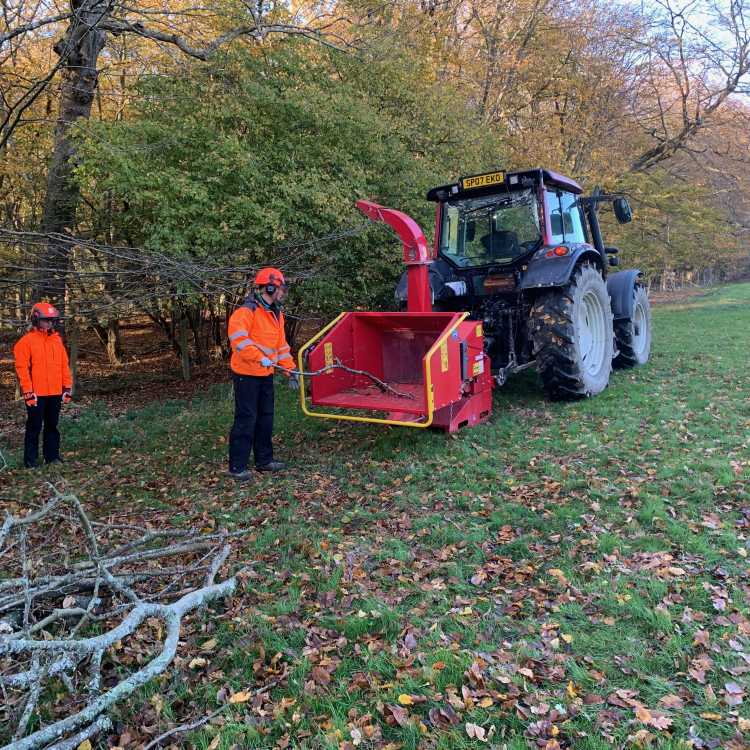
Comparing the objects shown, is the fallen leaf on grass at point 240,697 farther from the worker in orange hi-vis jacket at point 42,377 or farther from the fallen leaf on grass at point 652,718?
the worker in orange hi-vis jacket at point 42,377

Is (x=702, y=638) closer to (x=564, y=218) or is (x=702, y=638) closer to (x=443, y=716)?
(x=443, y=716)

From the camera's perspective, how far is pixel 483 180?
6.79 meters

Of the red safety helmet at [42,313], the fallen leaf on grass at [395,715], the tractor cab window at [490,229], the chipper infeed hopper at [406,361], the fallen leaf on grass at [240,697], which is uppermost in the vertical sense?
the tractor cab window at [490,229]

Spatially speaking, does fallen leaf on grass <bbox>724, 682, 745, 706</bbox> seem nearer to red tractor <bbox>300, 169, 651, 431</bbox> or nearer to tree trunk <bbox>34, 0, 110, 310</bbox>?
red tractor <bbox>300, 169, 651, 431</bbox>

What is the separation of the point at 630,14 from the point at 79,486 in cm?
1738

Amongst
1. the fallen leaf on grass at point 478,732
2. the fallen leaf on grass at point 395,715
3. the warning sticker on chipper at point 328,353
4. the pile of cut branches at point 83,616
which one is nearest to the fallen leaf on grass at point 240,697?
the pile of cut branches at point 83,616

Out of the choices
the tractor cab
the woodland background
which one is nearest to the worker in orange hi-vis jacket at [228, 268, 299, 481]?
the woodland background

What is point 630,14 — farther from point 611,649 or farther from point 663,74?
point 611,649

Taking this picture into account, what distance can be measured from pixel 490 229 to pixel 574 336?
1761 mm

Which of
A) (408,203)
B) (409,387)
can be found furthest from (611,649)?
(408,203)

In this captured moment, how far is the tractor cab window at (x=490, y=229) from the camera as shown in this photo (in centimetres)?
701

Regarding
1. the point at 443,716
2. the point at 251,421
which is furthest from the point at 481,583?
the point at 251,421

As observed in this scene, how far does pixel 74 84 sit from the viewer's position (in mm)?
8438

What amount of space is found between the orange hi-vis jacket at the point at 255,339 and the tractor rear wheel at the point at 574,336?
272 centimetres
